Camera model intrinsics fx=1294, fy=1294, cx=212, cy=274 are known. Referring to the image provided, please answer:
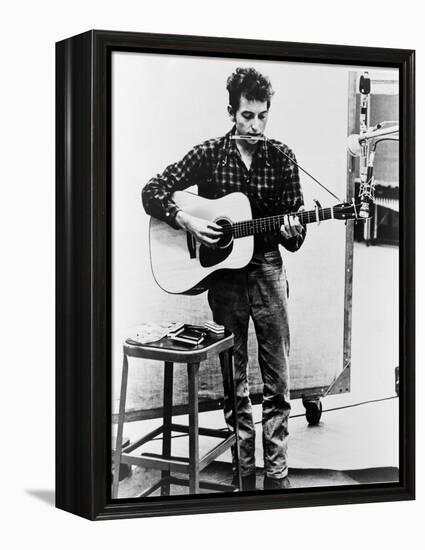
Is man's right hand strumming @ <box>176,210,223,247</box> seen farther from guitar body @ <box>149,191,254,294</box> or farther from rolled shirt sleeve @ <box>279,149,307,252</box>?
rolled shirt sleeve @ <box>279,149,307,252</box>

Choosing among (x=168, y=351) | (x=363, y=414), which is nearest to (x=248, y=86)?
(x=168, y=351)

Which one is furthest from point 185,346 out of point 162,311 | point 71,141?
point 71,141

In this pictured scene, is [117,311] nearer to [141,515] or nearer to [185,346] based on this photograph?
[185,346]

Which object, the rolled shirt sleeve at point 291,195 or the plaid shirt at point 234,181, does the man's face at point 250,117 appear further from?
the rolled shirt sleeve at point 291,195

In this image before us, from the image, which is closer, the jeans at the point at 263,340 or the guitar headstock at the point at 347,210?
the jeans at the point at 263,340

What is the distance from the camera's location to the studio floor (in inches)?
258

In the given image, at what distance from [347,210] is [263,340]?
0.80 m

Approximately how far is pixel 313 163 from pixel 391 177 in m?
0.46

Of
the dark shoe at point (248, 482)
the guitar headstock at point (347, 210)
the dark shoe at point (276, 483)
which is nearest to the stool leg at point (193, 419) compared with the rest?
the dark shoe at point (248, 482)

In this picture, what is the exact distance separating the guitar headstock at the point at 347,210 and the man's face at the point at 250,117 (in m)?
0.56

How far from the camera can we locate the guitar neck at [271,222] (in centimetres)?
636

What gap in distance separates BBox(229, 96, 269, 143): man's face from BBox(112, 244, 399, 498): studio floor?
0.81 metres

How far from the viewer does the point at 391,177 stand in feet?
22.0

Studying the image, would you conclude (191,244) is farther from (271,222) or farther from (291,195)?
(291,195)
